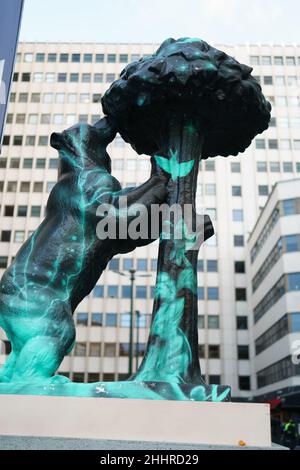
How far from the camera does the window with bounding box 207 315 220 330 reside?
155ft

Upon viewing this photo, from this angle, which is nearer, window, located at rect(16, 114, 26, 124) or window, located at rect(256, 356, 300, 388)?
window, located at rect(256, 356, 300, 388)

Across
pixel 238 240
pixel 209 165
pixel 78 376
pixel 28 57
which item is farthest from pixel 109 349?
pixel 28 57

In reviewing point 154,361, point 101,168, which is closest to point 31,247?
point 101,168

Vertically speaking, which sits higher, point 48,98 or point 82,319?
point 48,98

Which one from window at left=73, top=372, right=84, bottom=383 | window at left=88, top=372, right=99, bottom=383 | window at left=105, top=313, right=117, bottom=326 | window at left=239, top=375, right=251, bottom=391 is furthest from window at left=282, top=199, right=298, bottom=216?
window at left=73, top=372, right=84, bottom=383

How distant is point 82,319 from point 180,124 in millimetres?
41433

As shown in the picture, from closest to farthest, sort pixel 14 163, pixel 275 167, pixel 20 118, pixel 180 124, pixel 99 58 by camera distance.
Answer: pixel 180 124
pixel 14 163
pixel 275 167
pixel 20 118
pixel 99 58

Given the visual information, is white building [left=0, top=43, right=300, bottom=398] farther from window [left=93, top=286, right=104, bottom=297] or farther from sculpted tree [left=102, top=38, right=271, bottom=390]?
sculpted tree [left=102, top=38, right=271, bottom=390]

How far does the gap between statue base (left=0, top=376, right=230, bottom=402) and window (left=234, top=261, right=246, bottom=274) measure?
1784 inches

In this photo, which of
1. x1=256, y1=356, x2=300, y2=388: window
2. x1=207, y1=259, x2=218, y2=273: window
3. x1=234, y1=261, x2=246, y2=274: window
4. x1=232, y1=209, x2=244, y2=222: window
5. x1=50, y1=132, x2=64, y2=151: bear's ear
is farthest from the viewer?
x1=232, y1=209, x2=244, y2=222: window

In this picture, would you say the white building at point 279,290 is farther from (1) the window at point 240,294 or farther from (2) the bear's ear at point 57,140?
(2) the bear's ear at point 57,140

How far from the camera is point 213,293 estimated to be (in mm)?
48188

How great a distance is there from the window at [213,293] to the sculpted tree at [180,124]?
41764mm

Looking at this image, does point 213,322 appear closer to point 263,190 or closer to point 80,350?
point 80,350
